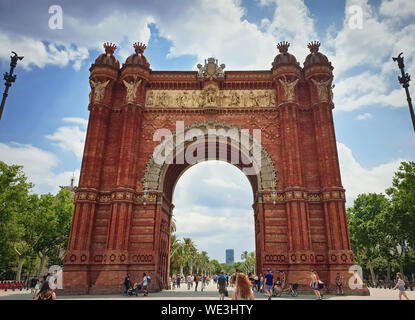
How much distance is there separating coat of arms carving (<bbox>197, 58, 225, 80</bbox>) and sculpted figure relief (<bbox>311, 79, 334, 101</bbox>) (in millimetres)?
7469

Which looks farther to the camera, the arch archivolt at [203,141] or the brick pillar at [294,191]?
the arch archivolt at [203,141]

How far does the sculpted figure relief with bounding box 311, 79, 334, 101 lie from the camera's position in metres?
22.1

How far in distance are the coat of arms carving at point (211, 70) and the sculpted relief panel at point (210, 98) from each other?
45.5 inches

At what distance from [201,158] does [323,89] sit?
38.3 feet

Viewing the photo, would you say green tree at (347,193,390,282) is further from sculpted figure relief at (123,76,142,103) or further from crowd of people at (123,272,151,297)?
sculpted figure relief at (123,76,142,103)

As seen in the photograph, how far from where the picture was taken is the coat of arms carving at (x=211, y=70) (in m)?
23.6

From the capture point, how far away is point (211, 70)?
23.8 m

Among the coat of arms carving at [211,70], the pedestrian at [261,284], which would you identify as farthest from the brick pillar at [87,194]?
the pedestrian at [261,284]

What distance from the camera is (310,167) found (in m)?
21.3

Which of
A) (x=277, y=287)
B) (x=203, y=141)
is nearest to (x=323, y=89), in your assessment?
(x=203, y=141)

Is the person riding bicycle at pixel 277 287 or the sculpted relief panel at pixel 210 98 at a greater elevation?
the sculpted relief panel at pixel 210 98

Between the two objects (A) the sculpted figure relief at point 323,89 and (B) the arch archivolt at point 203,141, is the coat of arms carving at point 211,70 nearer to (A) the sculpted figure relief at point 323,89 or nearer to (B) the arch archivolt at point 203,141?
(B) the arch archivolt at point 203,141
